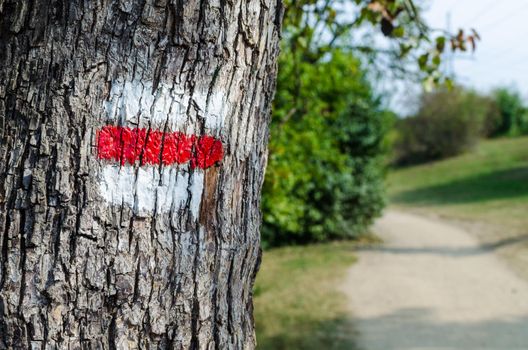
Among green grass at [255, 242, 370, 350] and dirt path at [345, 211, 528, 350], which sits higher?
dirt path at [345, 211, 528, 350]

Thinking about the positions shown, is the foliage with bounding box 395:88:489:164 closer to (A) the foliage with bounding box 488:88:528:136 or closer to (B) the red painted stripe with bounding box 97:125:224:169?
(A) the foliage with bounding box 488:88:528:136

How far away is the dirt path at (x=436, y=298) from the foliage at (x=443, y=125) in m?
19.9

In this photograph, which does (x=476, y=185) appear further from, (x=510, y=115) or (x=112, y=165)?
(x=112, y=165)

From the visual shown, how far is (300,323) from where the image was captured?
25.8ft

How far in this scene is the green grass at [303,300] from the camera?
7.27 m

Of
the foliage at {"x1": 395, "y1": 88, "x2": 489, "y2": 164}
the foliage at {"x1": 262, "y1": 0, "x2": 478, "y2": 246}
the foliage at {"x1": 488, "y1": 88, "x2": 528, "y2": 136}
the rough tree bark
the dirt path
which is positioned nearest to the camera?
the rough tree bark

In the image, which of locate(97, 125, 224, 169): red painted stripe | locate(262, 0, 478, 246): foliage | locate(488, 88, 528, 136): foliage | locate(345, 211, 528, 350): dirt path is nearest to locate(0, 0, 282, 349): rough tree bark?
locate(97, 125, 224, 169): red painted stripe

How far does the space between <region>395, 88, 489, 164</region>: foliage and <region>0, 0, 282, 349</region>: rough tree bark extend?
31872 millimetres

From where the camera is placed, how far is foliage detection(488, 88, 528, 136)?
40.9 m

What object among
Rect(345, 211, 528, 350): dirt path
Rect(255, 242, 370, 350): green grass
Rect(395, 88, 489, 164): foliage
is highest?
Rect(395, 88, 489, 164): foliage

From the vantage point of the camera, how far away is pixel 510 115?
4094cm

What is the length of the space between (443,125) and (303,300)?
85.8 feet

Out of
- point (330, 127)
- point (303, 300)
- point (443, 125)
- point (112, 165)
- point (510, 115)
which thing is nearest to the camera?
point (112, 165)

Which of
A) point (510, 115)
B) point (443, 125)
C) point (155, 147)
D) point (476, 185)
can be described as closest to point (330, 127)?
point (155, 147)
